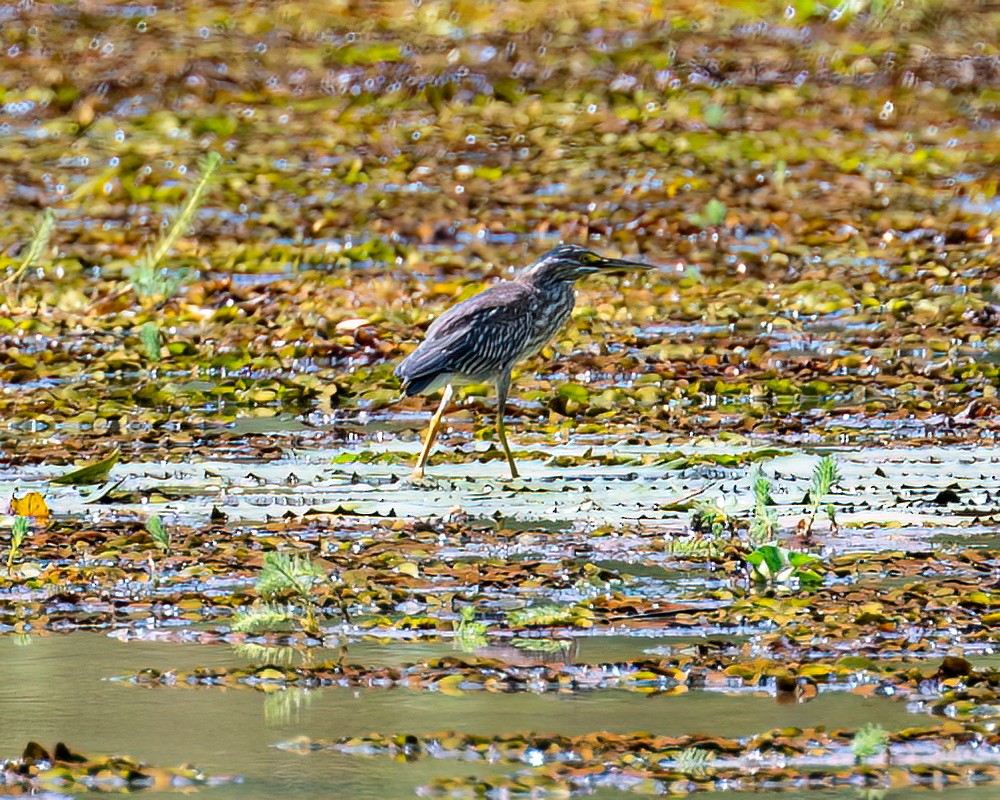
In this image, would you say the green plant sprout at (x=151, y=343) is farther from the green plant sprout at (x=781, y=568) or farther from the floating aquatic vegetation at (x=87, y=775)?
the floating aquatic vegetation at (x=87, y=775)

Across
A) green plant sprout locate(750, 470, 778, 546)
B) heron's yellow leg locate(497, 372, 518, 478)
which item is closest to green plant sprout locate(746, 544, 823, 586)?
green plant sprout locate(750, 470, 778, 546)

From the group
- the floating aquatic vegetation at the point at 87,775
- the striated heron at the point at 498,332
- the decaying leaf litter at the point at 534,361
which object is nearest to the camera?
the floating aquatic vegetation at the point at 87,775

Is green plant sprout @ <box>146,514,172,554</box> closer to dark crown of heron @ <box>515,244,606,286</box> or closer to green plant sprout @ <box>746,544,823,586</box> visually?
green plant sprout @ <box>746,544,823,586</box>

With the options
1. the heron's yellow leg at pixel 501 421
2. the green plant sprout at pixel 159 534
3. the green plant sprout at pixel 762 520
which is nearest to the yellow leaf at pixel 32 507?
the green plant sprout at pixel 159 534

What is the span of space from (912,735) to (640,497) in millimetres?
3991

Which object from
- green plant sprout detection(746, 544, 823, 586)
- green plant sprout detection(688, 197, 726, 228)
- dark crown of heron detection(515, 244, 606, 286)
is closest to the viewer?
green plant sprout detection(746, 544, 823, 586)

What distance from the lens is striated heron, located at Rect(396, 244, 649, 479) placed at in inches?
416

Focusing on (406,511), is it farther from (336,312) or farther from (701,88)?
(701,88)

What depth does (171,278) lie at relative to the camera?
1569cm

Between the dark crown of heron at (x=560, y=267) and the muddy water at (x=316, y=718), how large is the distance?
543 centimetres

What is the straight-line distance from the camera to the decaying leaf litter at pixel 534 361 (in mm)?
6594

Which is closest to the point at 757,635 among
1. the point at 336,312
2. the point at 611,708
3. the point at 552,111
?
the point at 611,708

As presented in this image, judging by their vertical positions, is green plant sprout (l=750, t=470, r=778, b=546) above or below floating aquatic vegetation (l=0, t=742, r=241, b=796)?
above

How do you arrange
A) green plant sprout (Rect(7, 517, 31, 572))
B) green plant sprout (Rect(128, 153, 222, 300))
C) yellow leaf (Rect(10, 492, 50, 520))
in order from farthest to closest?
green plant sprout (Rect(128, 153, 222, 300)) → yellow leaf (Rect(10, 492, 50, 520)) → green plant sprout (Rect(7, 517, 31, 572))
